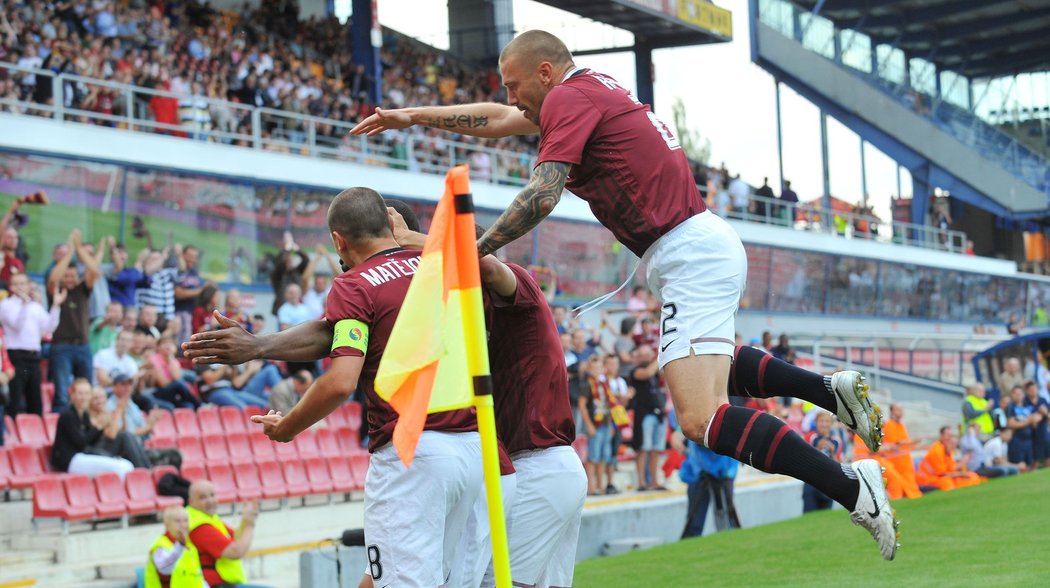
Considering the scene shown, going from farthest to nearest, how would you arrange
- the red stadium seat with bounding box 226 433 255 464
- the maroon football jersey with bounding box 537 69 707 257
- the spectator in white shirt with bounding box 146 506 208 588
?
the red stadium seat with bounding box 226 433 255 464, the spectator in white shirt with bounding box 146 506 208 588, the maroon football jersey with bounding box 537 69 707 257

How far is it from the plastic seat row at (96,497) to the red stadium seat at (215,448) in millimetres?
1494

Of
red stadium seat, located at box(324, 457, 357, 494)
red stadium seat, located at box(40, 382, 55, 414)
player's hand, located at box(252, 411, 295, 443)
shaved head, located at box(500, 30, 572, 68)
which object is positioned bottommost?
red stadium seat, located at box(324, 457, 357, 494)

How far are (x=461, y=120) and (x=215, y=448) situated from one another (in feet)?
26.9

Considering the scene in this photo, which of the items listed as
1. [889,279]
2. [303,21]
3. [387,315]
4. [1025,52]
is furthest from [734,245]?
[1025,52]

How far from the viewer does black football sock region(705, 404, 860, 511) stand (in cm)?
530

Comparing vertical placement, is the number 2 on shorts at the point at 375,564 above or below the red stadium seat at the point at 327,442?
above

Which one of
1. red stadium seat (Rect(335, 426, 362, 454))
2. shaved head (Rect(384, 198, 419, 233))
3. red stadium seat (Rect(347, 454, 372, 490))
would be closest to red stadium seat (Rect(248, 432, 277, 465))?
red stadium seat (Rect(347, 454, 372, 490))

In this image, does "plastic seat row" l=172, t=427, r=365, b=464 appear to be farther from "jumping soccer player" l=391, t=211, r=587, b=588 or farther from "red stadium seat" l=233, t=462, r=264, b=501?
"jumping soccer player" l=391, t=211, r=587, b=588

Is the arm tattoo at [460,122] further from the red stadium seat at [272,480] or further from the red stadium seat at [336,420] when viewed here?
the red stadium seat at [336,420]

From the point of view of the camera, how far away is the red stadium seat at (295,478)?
13.8m

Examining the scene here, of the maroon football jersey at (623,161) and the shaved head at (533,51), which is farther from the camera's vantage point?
the shaved head at (533,51)

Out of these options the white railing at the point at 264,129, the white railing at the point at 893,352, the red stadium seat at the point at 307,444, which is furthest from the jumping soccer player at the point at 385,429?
the white railing at the point at 893,352

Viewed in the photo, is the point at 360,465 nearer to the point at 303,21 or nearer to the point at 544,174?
the point at 544,174

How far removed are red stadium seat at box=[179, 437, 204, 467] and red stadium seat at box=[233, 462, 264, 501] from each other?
1.24 ft
